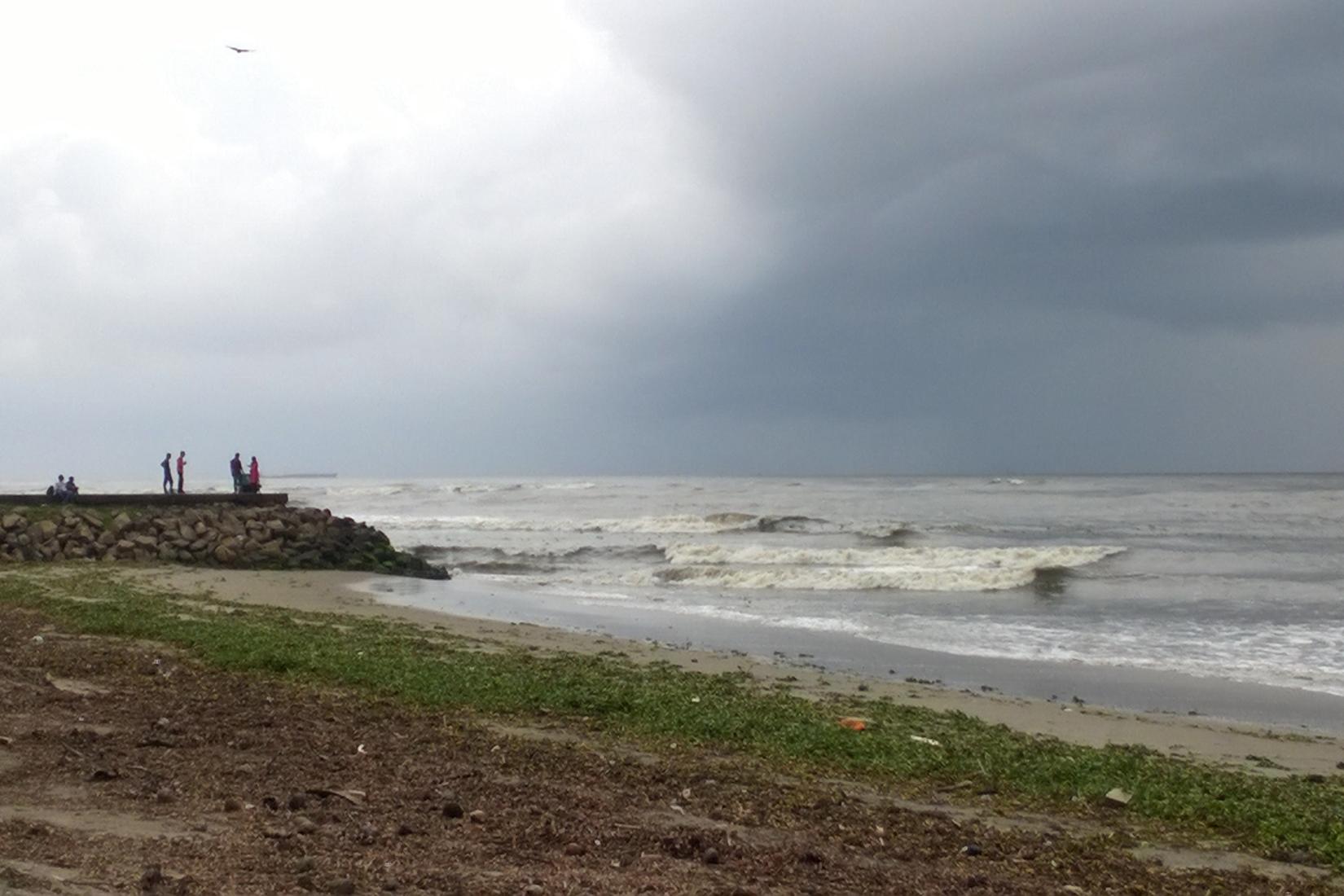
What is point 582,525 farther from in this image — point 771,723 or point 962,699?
point 771,723

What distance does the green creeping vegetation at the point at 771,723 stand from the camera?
26.8 ft

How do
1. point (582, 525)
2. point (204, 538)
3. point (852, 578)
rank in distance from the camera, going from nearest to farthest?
point (852, 578)
point (204, 538)
point (582, 525)

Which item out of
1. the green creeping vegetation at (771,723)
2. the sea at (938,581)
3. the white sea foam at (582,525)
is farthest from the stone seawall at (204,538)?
the white sea foam at (582,525)

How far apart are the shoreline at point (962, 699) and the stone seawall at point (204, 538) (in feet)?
24.8

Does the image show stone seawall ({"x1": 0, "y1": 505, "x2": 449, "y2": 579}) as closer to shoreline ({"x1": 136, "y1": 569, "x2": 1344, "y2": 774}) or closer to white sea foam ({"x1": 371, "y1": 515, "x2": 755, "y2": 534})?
shoreline ({"x1": 136, "y1": 569, "x2": 1344, "y2": 774})

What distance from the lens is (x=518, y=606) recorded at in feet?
80.7

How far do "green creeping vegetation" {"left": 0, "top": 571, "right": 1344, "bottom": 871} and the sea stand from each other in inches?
183

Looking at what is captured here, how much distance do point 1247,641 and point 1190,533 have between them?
3245 cm

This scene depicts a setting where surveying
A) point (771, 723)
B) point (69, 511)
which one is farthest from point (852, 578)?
point (69, 511)

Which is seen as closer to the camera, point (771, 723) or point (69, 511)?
point (771, 723)

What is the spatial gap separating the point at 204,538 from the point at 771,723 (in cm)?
2489

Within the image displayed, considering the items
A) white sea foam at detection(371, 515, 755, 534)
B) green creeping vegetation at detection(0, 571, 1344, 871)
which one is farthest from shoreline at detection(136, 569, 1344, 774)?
white sea foam at detection(371, 515, 755, 534)

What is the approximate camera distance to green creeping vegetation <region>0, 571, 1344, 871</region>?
816 centimetres

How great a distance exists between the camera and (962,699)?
1361 centimetres
